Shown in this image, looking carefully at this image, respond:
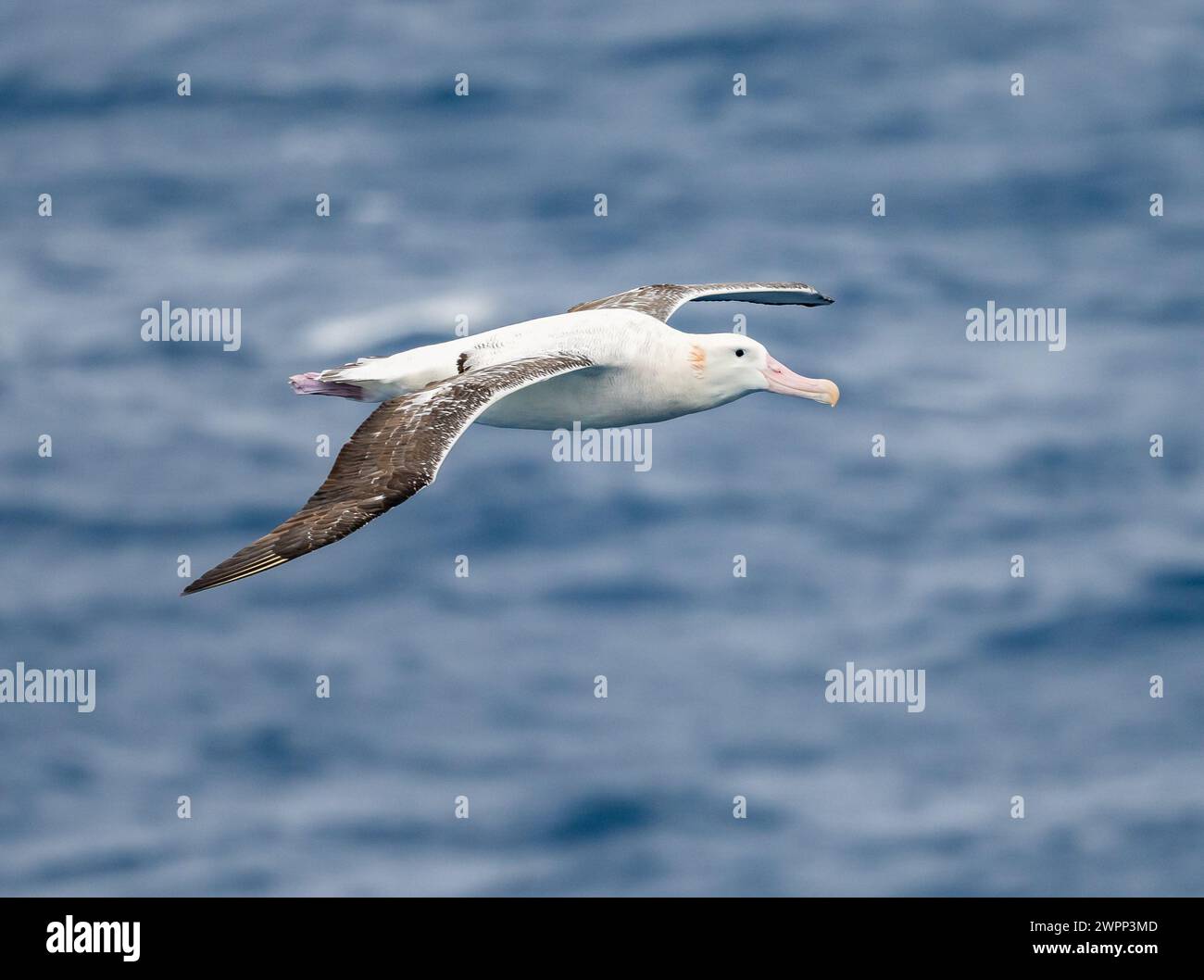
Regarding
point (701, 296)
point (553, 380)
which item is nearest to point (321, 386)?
point (553, 380)

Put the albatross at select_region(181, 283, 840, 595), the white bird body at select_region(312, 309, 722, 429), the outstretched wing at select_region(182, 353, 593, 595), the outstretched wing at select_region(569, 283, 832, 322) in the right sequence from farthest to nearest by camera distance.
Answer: the outstretched wing at select_region(569, 283, 832, 322) → the white bird body at select_region(312, 309, 722, 429) → the albatross at select_region(181, 283, 840, 595) → the outstretched wing at select_region(182, 353, 593, 595)

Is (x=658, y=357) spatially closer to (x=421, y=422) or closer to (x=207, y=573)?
(x=421, y=422)

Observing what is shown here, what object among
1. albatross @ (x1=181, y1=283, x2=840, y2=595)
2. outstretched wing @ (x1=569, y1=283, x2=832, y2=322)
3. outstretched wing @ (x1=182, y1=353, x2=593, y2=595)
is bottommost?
outstretched wing @ (x1=182, y1=353, x2=593, y2=595)

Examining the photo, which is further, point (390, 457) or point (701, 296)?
point (701, 296)

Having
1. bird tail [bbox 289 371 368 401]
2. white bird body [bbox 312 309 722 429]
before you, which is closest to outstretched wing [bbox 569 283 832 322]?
white bird body [bbox 312 309 722 429]

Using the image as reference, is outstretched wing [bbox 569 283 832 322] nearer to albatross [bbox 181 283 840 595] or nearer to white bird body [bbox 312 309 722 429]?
albatross [bbox 181 283 840 595]

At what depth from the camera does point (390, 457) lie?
18141 mm

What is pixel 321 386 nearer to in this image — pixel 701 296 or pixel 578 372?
pixel 578 372

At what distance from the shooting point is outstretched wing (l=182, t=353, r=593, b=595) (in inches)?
661

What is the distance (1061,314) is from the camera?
112 feet

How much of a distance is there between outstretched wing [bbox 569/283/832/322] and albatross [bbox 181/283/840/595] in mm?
1016

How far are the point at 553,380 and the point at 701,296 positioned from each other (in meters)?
3.40

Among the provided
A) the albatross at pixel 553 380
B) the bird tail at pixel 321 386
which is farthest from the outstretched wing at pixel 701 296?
the bird tail at pixel 321 386
